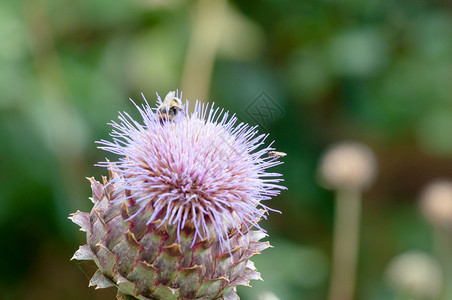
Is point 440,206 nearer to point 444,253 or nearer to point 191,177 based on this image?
point 444,253

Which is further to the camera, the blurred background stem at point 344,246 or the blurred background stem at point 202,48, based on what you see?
the blurred background stem at point 202,48

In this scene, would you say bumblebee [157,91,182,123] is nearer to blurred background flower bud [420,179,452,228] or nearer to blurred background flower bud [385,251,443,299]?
blurred background flower bud [385,251,443,299]

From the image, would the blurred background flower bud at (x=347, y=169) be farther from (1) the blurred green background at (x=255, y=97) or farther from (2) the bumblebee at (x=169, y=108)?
(2) the bumblebee at (x=169, y=108)

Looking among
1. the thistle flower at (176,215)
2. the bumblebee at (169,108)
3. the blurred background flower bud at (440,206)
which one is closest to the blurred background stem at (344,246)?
the blurred background flower bud at (440,206)

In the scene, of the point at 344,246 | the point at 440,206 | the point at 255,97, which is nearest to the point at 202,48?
the point at 255,97

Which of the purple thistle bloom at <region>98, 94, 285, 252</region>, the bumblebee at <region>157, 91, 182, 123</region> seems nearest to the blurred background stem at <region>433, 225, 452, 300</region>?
the purple thistle bloom at <region>98, 94, 285, 252</region>

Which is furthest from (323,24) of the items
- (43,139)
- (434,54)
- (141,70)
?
(43,139)
